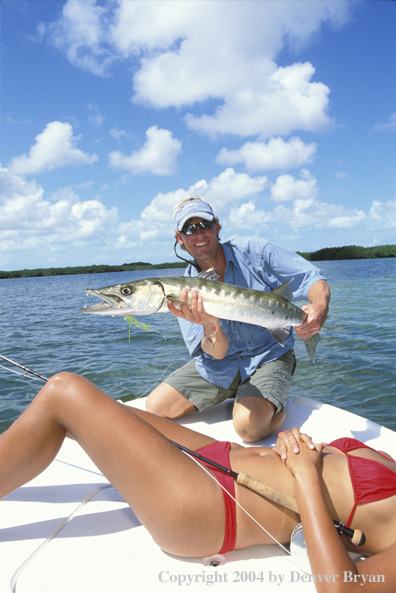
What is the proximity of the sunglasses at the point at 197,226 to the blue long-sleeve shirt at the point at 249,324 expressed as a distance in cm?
44

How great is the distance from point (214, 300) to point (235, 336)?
750 millimetres

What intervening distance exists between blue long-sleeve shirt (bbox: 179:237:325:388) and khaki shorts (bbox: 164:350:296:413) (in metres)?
0.10

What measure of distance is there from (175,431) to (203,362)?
1.90 meters

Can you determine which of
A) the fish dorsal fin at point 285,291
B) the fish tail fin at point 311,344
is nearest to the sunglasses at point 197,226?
the fish dorsal fin at point 285,291

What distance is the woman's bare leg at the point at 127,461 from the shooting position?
Result: 2.01 meters

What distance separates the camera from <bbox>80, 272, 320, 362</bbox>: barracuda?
147 inches

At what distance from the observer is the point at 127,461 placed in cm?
202

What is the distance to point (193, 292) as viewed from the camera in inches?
153

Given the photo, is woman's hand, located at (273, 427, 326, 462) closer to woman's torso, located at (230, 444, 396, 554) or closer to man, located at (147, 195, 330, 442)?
woman's torso, located at (230, 444, 396, 554)

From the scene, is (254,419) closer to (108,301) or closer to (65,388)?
(108,301)

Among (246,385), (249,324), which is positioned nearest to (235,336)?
(249,324)

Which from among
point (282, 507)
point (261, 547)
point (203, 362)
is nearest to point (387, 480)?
point (282, 507)

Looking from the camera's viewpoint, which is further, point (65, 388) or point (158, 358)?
point (158, 358)

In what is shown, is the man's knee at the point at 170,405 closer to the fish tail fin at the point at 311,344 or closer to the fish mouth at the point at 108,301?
the fish mouth at the point at 108,301
